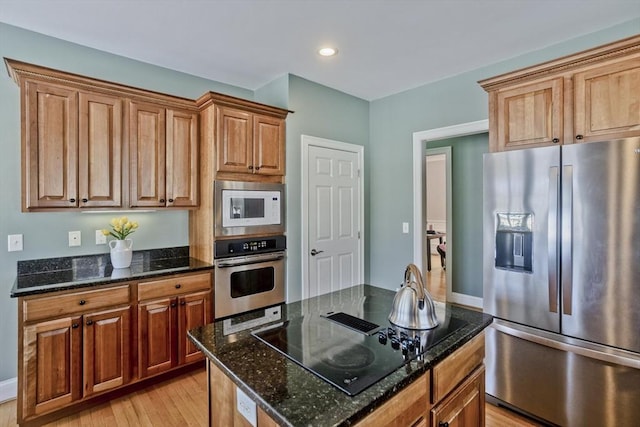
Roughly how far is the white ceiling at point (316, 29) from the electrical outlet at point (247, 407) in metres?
2.15

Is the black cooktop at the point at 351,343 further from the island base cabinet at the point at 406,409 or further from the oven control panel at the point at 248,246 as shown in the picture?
A: the oven control panel at the point at 248,246

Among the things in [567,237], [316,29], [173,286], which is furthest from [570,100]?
[173,286]

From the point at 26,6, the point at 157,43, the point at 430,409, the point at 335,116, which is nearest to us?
the point at 430,409

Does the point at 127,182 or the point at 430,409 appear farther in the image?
the point at 127,182

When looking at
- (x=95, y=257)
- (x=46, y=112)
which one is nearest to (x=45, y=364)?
(x=95, y=257)

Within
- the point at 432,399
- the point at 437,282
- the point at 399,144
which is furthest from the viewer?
the point at 437,282

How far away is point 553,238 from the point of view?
2.04 metres

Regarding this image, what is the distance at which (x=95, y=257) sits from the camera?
2.71 metres

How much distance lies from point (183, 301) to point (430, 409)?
2.06 metres

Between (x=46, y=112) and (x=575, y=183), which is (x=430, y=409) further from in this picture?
(x=46, y=112)

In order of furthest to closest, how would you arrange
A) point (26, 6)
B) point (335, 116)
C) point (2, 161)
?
1. point (335, 116)
2. point (2, 161)
3. point (26, 6)

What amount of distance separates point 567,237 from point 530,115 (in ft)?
2.74

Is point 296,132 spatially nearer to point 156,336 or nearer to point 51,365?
point 156,336

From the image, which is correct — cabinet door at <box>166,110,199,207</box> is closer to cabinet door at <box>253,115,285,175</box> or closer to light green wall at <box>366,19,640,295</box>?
cabinet door at <box>253,115,285,175</box>
